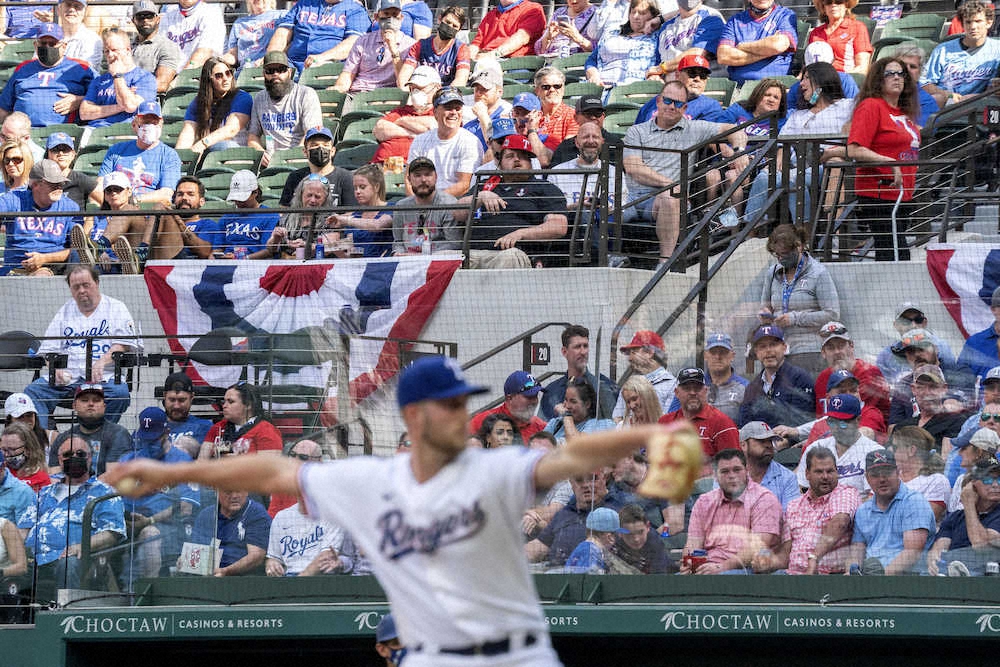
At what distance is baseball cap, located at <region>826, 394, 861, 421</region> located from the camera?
793 cm

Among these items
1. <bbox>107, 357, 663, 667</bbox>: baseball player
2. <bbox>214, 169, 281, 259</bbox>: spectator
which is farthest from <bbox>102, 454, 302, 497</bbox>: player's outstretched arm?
<bbox>214, 169, 281, 259</bbox>: spectator

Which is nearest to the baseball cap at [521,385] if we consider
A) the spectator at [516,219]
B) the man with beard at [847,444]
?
the man with beard at [847,444]

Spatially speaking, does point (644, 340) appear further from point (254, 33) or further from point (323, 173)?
point (254, 33)

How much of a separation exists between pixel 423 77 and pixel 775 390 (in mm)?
6356

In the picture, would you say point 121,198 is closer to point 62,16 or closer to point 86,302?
point 86,302

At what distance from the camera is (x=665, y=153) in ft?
37.4

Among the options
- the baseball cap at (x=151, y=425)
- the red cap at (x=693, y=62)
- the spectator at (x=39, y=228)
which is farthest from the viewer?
the spectator at (x=39, y=228)

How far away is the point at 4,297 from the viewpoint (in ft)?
40.2

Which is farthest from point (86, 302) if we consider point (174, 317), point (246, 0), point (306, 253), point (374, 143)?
point (246, 0)

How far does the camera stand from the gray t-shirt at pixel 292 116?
1415 cm

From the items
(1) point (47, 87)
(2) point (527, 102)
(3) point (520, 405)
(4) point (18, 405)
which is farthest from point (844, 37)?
(1) point (47, 87)

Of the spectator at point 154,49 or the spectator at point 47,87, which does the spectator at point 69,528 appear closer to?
the spectator at point 47,87

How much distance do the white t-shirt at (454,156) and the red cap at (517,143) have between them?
0.58 m

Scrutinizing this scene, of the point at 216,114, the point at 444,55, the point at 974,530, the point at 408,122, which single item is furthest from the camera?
the point at 216,114
